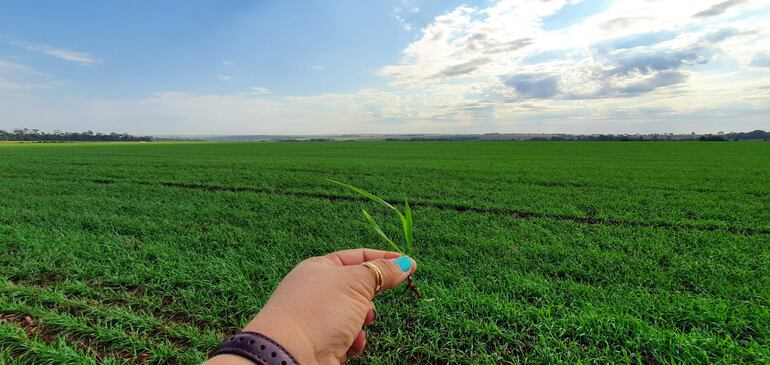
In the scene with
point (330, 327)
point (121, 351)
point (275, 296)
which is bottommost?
point (121, 351)

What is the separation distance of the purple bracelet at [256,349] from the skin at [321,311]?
24 millimetres

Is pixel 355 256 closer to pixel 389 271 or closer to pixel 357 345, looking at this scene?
pixel 389 271

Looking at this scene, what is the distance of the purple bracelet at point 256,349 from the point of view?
117 centimetres

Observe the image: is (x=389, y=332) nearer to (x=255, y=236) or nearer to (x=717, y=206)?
(x=255, y=236)

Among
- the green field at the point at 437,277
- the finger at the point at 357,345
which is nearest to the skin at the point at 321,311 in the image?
the finger at the point at 357,345

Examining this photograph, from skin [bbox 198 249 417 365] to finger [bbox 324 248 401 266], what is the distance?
0.02 meters

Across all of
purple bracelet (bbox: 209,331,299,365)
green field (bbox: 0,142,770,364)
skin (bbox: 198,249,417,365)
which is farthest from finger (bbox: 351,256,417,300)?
green field (bbox: 0,142,770,364)

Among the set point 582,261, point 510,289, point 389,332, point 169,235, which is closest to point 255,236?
point 169,235

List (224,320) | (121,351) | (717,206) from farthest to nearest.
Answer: (717,206) < (224,320) < (121,351)

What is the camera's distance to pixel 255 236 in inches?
210

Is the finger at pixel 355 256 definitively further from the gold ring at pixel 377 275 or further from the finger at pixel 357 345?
the finger at pixel 357 345

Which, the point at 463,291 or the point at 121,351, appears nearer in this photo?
the point at 121,351

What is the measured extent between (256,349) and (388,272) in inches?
30.0

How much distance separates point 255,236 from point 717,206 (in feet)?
33.6
